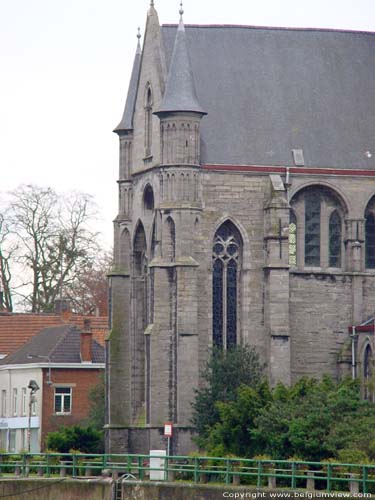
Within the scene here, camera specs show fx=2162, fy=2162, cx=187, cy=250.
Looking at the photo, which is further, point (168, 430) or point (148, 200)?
point (148, 200)

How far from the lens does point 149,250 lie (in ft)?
278

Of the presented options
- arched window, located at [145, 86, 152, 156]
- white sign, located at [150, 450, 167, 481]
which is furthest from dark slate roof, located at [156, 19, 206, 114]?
white sign, located at [150, 450, 167, 481]

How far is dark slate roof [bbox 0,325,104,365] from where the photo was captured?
323 ft

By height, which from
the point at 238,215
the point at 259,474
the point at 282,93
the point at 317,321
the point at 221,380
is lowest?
the point at 259,474

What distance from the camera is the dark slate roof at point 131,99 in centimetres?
8750

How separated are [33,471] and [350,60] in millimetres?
27827

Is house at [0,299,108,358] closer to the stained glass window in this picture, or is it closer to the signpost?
the stained glass window

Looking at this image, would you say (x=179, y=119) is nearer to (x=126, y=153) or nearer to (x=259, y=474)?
→ (x=126, y=153)

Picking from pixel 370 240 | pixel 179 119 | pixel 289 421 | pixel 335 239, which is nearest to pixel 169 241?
pixel 179 119

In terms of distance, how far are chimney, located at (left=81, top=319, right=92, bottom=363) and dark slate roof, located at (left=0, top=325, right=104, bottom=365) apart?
1.14 ft

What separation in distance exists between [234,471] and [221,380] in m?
22.7

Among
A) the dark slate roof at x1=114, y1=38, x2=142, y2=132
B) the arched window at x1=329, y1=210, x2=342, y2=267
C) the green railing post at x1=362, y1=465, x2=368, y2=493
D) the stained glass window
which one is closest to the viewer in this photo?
the green railing post at x1=362, y1=465, x2=368, y2=493

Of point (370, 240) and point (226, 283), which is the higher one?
point (370, 240)

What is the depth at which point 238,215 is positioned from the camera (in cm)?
8250
